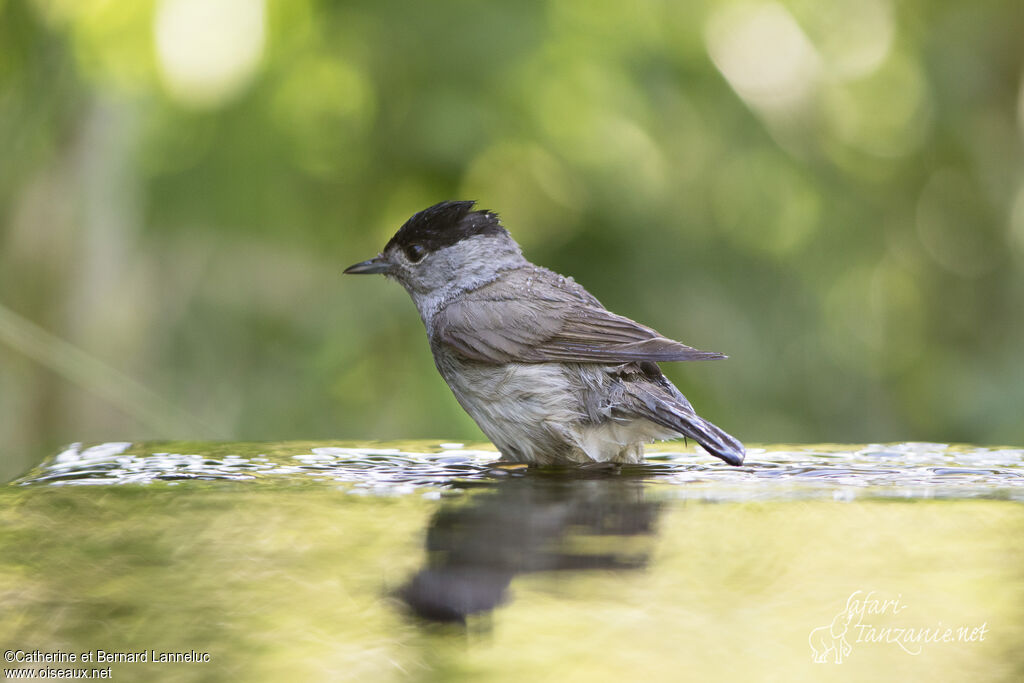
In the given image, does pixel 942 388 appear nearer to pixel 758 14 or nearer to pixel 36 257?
pixel 758 14

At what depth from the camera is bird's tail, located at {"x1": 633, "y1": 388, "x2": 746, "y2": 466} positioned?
11.8 feet

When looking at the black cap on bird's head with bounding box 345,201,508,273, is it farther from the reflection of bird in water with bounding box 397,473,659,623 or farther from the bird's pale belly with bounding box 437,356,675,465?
the reflection of bird in water with bounding box 397,473,659,623

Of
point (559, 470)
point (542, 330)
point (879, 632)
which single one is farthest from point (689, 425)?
point (879, 632)

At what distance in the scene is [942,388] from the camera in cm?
723

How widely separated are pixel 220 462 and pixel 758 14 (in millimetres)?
5412

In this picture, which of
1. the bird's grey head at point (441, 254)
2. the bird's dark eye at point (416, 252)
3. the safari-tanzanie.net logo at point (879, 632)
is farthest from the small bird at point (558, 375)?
the safari-tanzanie.net logo at point (879, 632)

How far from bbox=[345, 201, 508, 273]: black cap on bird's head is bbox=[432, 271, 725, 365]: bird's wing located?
17.6 inches

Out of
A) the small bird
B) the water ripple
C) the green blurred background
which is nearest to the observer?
the water ripple

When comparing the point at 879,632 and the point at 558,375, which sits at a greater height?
the point at 558,375

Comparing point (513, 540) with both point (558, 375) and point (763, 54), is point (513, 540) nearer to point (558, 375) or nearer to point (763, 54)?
point (558, 375)

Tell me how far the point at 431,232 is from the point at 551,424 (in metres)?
1.35

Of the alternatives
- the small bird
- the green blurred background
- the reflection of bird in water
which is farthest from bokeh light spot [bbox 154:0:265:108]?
the reflection of bird in water

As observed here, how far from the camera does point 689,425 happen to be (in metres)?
3.78

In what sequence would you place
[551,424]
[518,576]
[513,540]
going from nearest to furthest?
[518,576]
[513,540]
[551,424]
